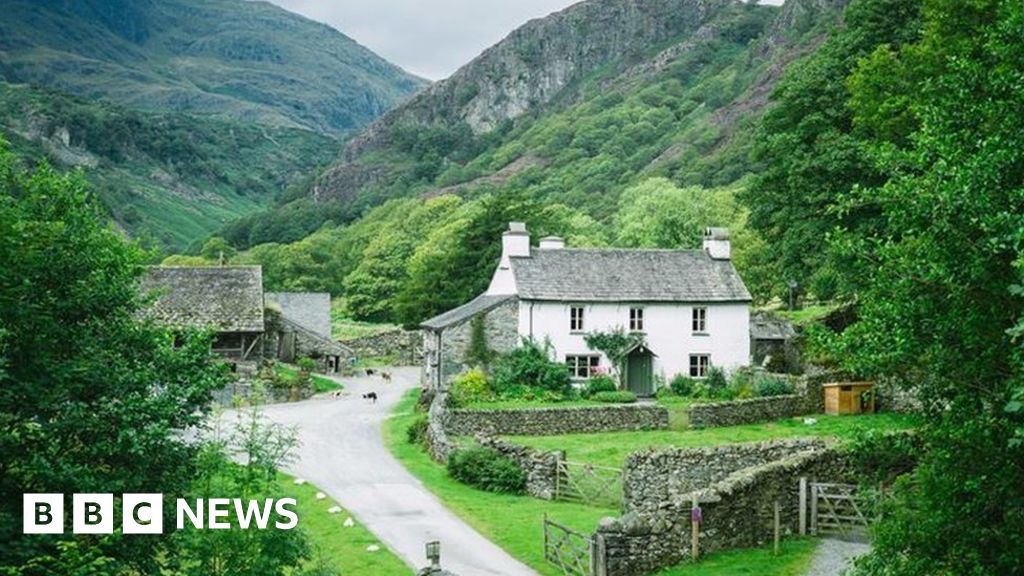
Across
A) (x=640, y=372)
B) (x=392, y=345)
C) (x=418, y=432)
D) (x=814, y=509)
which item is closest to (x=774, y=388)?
(x=640, y=372)

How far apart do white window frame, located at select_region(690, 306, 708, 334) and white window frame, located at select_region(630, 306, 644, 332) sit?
257cm

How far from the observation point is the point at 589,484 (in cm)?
2906

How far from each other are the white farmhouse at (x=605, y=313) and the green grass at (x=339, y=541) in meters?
18.7

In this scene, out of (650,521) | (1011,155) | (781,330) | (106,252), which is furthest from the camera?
(781,330)

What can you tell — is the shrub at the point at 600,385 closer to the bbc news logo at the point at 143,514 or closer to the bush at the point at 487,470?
the bush at the point at 487,470

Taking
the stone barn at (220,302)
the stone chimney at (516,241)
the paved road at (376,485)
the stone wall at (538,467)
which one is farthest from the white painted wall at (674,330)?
the stone barn at (220,302)

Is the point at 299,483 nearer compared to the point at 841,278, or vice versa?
A: the point at 299,483

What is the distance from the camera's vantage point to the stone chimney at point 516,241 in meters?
50.0

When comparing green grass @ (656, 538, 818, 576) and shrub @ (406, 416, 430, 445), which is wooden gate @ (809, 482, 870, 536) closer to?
green grass @ (656, 538, 818, 576)

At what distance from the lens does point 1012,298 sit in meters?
12.7

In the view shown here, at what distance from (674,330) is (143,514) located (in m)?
35.2

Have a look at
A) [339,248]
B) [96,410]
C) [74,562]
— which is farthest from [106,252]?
[339,248]

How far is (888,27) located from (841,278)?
12.0 meters

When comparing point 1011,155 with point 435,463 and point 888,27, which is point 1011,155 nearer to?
point 435,463
